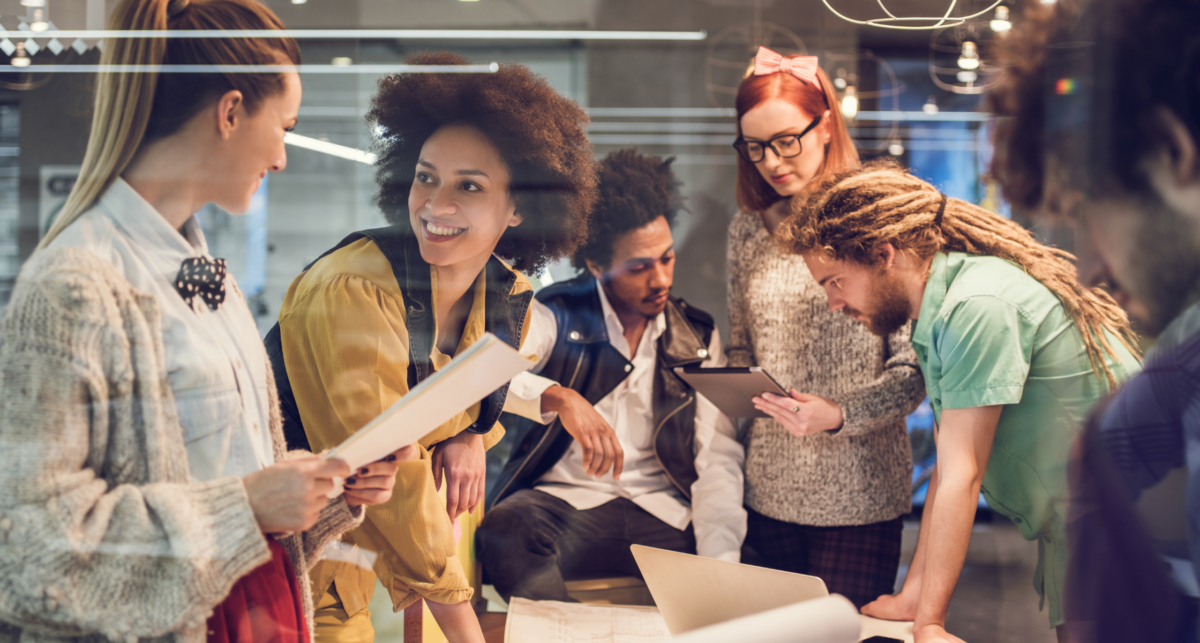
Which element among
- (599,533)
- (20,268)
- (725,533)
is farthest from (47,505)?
(725,533)

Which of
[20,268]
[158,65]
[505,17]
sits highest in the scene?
[505,17]

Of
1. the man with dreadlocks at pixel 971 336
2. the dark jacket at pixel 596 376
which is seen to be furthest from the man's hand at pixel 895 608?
the dark jacket at pixel 596 376

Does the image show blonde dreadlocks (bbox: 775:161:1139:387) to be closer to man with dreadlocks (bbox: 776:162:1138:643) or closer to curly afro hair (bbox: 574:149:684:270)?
man with dreadlocks (bbox: 776:162:1138:643)

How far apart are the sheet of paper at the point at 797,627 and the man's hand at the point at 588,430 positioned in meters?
0.57

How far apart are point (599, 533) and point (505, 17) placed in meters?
1.05

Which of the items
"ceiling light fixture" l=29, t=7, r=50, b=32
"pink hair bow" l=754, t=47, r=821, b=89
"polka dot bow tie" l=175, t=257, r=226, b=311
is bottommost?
"polka dot bow tie" l=175, t=257, r=226, b=311

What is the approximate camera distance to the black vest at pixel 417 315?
1.16 m

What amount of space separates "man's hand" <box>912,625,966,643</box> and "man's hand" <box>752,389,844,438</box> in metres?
0.41

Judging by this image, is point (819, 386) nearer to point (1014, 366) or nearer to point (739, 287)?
Answer: point (739, 287)

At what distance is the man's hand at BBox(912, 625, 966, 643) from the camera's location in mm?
1351

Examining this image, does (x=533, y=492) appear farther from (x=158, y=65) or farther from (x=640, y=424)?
(x=158, y=65)

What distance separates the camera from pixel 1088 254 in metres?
1.30

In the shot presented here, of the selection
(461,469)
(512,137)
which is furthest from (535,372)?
(512,137)

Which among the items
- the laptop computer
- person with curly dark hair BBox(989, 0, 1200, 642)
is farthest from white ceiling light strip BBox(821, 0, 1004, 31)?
the laptop computer
